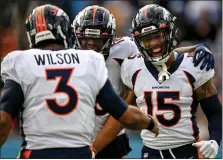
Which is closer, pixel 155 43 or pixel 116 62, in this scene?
pixel 155 43

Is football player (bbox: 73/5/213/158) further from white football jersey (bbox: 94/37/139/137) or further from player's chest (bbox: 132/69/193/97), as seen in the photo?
player's chest (bbox: 132/69/193/97)

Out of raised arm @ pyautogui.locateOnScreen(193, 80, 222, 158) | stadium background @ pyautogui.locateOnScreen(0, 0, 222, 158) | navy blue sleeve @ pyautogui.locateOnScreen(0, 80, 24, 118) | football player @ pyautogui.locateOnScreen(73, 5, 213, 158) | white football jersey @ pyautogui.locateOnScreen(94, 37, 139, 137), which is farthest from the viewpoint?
stadium background @ pyautogui.locateOnScreen(0, 0, 222, 158)

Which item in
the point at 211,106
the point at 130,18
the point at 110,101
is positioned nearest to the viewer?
the point at 110,101

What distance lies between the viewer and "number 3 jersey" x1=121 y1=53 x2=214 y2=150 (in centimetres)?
436

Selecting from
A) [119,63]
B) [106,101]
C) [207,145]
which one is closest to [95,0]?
[119,63]

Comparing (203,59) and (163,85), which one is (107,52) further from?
(203,59)

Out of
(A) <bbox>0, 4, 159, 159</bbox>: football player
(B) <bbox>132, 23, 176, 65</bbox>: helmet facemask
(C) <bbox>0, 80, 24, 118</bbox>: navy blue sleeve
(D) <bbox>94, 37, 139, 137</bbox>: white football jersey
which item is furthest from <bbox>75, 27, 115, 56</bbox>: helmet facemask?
(C) <bbox>0, 80, 24, 118</bbox>: navy blue sleeve

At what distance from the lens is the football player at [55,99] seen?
11.0 ft

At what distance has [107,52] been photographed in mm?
4625

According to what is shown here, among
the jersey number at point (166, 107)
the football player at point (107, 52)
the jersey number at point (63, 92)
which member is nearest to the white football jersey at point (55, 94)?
the jersey number at point (63, 92)

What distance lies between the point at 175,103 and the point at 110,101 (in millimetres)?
1009

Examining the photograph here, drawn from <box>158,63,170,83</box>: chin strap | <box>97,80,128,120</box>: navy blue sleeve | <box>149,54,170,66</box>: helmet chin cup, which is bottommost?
<box>158,63,170,83</box>: chin strap

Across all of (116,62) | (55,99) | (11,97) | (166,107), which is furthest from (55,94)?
(116,62)

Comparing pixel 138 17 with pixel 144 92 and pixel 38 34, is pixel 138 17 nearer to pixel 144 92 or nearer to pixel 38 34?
pixel 144 92
